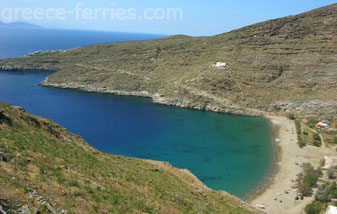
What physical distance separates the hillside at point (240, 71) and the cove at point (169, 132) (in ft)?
23.6

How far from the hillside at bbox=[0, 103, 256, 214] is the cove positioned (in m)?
18.7

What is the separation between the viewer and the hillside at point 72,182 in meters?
11.4

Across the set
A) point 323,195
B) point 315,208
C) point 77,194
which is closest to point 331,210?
point 315,208

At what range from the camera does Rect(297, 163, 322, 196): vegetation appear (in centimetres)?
3756

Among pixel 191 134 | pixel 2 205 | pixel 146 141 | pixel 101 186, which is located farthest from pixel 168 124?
pixel 2 205

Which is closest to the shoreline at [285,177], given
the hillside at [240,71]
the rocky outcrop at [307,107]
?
the rocky outcrop at [307,107]

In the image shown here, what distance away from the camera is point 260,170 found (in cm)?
4519

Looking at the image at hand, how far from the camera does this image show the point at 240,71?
8906 cm

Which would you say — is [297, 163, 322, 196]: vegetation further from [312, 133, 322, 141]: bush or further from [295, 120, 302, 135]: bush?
[295, 120, 302, 135]: bush

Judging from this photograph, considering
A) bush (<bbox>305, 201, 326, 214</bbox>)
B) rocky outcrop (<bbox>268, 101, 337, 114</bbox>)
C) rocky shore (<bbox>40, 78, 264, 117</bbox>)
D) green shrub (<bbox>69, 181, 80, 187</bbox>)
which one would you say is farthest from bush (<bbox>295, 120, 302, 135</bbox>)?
green shrub (<bbox>69, 181, 80, 187</bbox>)

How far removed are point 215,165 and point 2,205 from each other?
132 ft

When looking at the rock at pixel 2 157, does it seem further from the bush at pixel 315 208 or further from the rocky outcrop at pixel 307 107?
the rocky outcrop at pixel 307 107

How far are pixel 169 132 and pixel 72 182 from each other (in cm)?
4730

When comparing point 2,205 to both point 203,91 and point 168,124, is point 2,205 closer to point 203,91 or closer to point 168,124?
point 168,124
